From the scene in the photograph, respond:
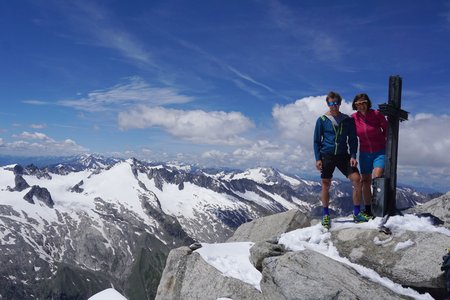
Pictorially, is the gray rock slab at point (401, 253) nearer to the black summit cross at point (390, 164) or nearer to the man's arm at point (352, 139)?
the black summit cross at point (390, 164)

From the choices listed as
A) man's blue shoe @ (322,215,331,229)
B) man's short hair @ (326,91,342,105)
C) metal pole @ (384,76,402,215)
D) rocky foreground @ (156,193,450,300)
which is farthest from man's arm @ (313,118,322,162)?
rocky foreground @ (156,193,450,300)

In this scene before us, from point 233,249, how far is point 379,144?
8.76 m

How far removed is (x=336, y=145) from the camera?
57.8 ft

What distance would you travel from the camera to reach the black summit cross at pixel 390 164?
57.0ft

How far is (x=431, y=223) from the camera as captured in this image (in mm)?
16344

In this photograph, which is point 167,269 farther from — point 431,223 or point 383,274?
point 431,223

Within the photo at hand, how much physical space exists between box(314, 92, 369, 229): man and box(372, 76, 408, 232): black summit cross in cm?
84

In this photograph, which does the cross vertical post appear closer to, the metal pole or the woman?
the metal pole

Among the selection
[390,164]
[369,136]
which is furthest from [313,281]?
[369,136]

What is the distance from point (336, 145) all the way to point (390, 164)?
2430 mm

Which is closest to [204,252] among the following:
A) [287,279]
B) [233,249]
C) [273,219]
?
[233,249]

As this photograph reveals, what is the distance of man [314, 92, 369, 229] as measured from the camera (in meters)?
17.6

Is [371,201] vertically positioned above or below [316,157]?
below

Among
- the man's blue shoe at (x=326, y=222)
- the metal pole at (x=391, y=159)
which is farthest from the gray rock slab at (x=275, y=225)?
the metal pole at (x=391, y=159)
